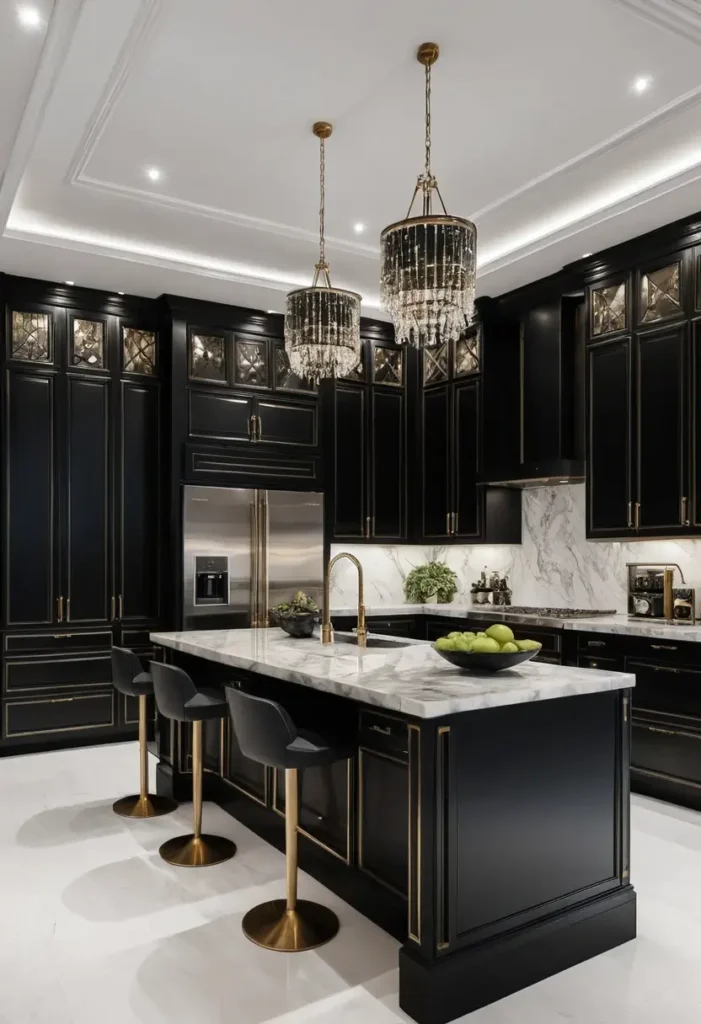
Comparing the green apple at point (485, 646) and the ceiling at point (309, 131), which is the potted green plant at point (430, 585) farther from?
the green apple at point (485, 646)

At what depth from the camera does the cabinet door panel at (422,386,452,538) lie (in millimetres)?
6332

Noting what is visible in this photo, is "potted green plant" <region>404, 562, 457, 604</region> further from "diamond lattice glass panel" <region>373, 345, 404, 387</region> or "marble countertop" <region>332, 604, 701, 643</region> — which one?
"diamond lattice glass panel" <region>373, 345, 404, 387</region>

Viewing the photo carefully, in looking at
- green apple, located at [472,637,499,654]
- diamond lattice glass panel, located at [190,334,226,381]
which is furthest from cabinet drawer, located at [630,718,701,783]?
diamond lattice glass panel, located at [190,334,226,381]

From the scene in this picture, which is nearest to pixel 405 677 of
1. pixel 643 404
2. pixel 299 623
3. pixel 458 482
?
pixel 299 623

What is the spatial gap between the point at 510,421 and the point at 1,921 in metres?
4.43

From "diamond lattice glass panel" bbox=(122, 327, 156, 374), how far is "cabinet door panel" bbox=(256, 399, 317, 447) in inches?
34.0

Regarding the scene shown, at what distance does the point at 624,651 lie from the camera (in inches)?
172

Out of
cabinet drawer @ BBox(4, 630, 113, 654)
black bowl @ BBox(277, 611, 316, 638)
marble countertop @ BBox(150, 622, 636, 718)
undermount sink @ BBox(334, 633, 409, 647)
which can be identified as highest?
black bowl @ BBox(277, 611, 316, 638)

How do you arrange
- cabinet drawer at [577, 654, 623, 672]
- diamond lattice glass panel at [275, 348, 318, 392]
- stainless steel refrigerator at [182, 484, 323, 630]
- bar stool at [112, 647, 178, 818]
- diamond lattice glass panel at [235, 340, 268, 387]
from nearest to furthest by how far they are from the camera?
bar stool at [112, 647, 178, 818], cabinet drawer at [577, 654, 623, 672], stainless steel refrigerator at [182, 484, 323, 630], diamond lattice glass panel at [235, 340, 268, 387], diamond lattice glass panel at [275, 348, 318, 392]

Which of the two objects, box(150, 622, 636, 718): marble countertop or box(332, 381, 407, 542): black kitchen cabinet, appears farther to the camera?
box(332, 381, 407, 542): black kitchen cabinet

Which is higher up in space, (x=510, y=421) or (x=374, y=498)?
(x=510, y=421)

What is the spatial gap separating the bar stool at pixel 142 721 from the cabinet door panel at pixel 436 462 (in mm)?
3048

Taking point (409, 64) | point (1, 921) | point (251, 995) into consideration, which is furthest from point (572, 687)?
point (409, 64)

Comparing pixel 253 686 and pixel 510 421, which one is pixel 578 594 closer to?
pixel 510 421
